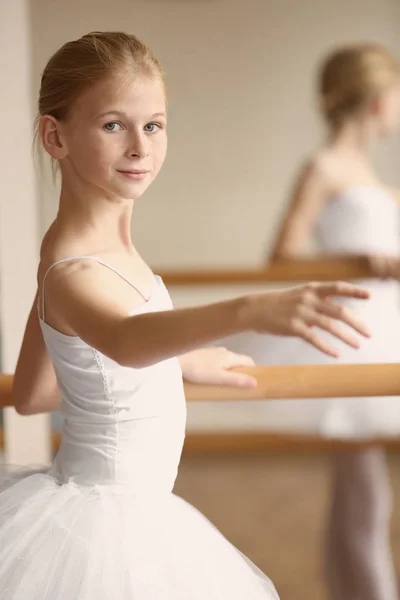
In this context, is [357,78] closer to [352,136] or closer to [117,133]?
[352,136]

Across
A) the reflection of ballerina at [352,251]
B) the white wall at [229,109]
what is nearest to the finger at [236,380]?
the reflection of ballerina at [352,251]

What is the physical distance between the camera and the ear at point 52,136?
1.88 feet

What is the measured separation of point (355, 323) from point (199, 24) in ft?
8.98

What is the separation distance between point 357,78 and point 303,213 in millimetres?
293

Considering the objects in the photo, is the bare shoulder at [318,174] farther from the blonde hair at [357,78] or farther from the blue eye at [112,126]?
the blue eye at [112,126]

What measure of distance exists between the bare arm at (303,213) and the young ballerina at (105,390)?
1.15m

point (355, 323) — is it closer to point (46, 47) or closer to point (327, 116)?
point (327, 116)

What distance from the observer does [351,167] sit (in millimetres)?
1750

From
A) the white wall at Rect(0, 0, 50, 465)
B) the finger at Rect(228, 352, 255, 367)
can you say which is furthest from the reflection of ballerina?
the finger at Rect(228, 352, 255, 367)

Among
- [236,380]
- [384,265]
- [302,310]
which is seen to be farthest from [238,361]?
[384,265]

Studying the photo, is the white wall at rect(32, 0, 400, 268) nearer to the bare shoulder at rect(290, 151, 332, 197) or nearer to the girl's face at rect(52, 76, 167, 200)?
the bare shoulder at rect(290, 151, 332, 197)

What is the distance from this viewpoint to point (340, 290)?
17.4 inches

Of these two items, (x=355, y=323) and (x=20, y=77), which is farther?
(x=20, y=77)

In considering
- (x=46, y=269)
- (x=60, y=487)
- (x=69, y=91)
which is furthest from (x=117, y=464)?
(x=69, y=91)
